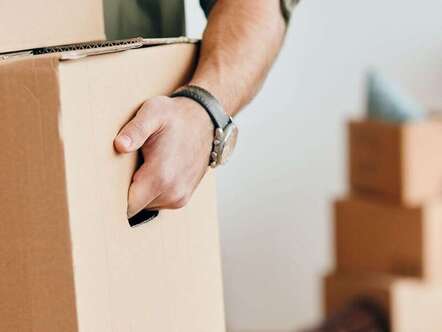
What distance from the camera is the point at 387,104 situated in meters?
2.79

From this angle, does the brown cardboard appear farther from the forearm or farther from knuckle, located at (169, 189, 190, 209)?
the forearm

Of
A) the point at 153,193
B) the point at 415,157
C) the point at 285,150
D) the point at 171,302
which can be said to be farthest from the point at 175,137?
the point at 285,150

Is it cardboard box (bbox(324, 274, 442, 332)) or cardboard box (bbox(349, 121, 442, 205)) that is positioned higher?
cardboard box (bbox(349, 121, 442, 205))

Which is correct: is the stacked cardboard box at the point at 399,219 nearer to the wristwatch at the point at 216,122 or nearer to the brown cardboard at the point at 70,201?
the wristwatch at the point at 216,122

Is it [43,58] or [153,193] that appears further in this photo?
[153,193]

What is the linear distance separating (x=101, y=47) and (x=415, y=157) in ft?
6.43

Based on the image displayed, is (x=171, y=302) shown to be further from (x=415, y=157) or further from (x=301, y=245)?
(x=301, y=245)

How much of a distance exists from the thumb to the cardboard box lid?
0.50 ft

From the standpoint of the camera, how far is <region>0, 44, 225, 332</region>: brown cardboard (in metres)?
0.80

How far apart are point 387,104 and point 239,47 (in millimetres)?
1680

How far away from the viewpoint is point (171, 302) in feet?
3.20

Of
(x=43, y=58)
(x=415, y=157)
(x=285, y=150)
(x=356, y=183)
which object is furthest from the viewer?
(x=285, y=150)

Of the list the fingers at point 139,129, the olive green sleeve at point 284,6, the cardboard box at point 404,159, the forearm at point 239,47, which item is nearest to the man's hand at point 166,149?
the fingers at point 139,129

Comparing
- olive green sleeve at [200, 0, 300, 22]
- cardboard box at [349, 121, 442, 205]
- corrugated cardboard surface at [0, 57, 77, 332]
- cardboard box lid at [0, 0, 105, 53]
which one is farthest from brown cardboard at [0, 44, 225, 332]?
cardboard box at [349, 121, 442, 205]
